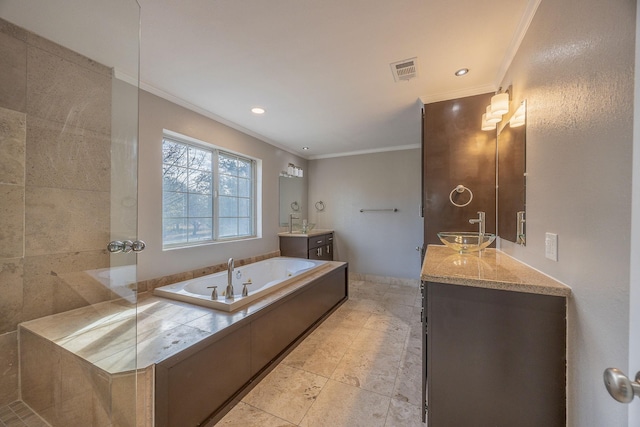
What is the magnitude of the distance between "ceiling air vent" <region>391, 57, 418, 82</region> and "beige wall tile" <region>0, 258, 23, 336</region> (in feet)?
9.10

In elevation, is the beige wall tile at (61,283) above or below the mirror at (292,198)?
below

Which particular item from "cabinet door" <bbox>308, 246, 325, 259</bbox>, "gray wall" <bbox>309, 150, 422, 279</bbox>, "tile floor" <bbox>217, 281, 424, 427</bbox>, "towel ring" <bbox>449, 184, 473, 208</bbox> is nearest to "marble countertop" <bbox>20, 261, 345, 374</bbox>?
"tile floor" <bbox>217, 281, 424, 427</bbox>

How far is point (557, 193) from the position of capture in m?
1.04

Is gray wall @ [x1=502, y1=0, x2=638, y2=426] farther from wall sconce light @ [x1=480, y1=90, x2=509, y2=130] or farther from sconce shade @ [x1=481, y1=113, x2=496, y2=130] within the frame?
sconce shade @ [x1=481, y1=113, x2=496, y2=130]

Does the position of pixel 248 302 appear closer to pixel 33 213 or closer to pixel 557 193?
pixel 33 213

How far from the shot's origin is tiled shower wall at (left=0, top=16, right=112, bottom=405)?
1365mm

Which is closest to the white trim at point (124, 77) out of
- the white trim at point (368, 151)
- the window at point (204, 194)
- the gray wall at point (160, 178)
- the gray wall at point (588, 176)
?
the gray wall at point (160, 178)

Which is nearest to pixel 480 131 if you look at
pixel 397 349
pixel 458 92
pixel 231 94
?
pixel 458 92

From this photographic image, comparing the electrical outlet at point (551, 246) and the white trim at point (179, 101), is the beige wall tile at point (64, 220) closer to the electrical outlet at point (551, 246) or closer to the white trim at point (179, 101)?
the white trim at point (179, 101)

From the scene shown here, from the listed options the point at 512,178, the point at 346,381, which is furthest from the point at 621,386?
the point at 346,381

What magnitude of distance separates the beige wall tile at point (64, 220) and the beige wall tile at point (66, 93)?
0.48 meters

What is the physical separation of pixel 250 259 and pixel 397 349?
2.11 metres

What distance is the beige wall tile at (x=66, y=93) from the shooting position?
4.79 feet

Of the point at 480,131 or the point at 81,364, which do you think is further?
the point at 480,131
